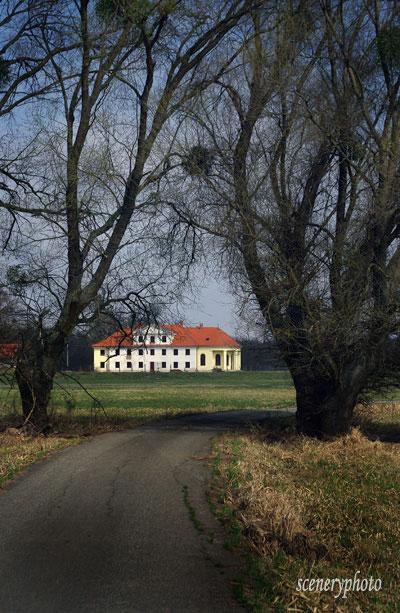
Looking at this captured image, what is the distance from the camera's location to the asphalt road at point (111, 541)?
19.8 ft

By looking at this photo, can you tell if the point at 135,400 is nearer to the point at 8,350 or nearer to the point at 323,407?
the point at 8,350

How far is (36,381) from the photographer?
19.0 meters

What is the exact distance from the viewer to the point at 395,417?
Result: 26453mm

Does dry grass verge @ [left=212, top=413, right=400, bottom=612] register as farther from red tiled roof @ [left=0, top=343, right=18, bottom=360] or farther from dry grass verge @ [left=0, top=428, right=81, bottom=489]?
red tiled roof @ [left=0, top=343, right=18, bottom=360]

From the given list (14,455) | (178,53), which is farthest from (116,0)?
(14,455)

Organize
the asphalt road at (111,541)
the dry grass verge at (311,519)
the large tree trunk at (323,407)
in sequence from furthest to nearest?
the large tree trunk at (323,407) < the dry grass verge at (311,519) < the asphalt road at (111,541)

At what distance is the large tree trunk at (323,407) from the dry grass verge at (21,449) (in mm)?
5465

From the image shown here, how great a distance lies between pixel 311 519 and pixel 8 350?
11162 millimetres

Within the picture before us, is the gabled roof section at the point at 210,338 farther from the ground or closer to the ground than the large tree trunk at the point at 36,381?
farther from the ground

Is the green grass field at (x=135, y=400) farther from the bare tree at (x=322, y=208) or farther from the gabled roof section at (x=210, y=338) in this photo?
the gabled roof section at (x=210, y=338)

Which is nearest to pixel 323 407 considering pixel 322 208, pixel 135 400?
pixel 322 208

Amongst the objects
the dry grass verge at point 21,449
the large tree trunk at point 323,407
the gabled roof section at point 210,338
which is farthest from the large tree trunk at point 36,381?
the gabled roof section at point 210,338

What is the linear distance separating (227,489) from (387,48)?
32.2 feet

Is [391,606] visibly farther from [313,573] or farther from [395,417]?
[395,417]
